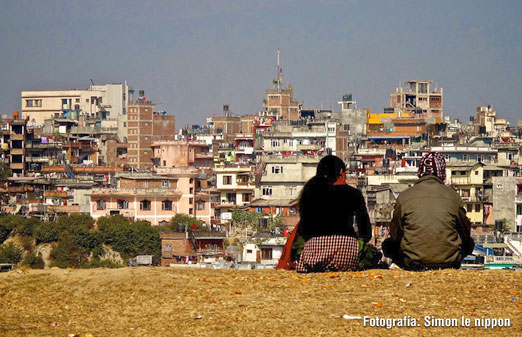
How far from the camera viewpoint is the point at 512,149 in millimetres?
85375

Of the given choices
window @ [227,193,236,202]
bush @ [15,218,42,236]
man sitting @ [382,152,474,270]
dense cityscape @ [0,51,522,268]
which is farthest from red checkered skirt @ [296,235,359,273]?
window @ [227,193,236,202]

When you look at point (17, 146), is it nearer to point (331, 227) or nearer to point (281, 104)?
point (281, 104)

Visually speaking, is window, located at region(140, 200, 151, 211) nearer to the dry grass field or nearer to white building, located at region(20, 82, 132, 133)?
the dry grass field

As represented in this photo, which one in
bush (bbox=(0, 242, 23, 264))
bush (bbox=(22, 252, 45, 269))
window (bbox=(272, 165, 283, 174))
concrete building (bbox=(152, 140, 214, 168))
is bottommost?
bush (bbox=(22, 252, 45, 269))

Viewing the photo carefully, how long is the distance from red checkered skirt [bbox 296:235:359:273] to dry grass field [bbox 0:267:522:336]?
8.2 inches

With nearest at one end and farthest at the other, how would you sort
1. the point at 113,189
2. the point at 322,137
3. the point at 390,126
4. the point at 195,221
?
the point at 195,221
the point at 113,189
the point at 322,137
the point at 390,126

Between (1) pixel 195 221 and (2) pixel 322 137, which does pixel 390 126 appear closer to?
(2) pixel 322 137

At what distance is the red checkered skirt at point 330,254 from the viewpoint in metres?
14.6

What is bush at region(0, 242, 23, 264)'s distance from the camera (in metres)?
56.4

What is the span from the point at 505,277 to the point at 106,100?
139691mm

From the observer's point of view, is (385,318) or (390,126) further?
(390,126)

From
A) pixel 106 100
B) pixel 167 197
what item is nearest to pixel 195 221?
pixel 167 197

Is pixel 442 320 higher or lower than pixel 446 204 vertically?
lower

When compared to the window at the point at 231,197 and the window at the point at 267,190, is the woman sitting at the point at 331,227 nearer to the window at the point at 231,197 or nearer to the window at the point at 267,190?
the window at the point at 267,190
